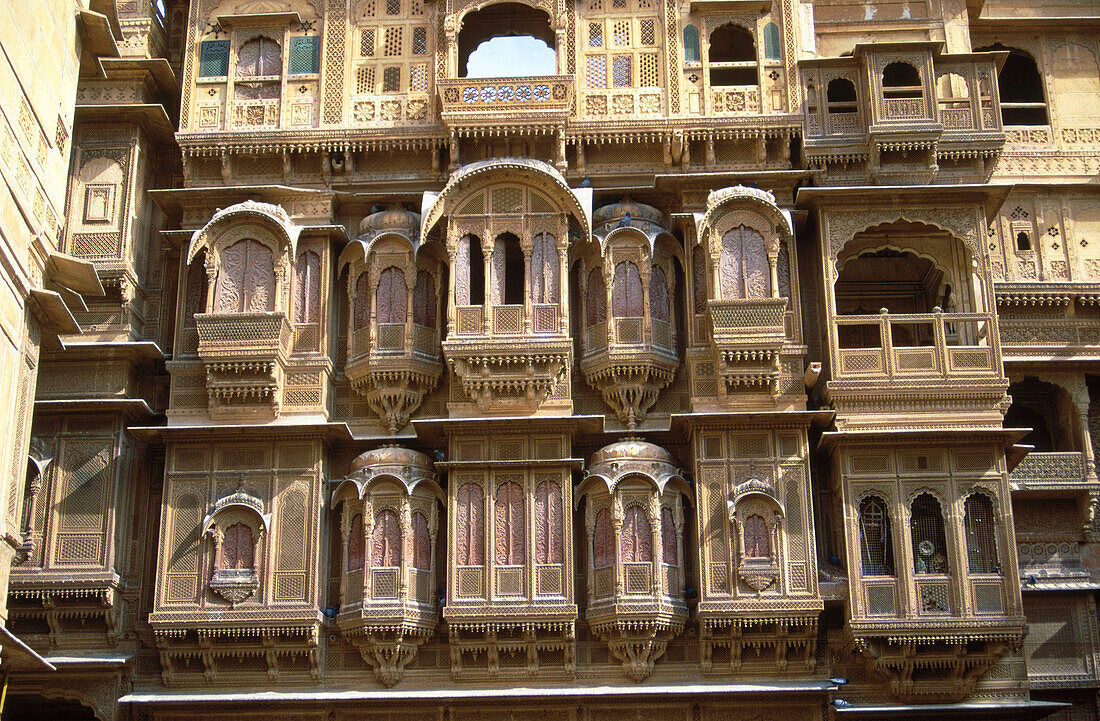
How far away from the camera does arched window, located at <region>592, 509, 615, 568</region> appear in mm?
18406

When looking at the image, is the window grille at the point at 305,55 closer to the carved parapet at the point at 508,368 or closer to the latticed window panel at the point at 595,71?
the latticed window panel at the point at 595,71

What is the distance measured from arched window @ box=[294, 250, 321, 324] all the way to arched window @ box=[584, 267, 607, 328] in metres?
3.87

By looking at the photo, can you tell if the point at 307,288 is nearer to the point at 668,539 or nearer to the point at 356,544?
the point at 356,544

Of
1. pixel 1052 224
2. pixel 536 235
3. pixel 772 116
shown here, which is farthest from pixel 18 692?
pixel 1052 224

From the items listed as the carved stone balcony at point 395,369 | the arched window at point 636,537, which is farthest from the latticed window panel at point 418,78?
the arched window at point 636,537

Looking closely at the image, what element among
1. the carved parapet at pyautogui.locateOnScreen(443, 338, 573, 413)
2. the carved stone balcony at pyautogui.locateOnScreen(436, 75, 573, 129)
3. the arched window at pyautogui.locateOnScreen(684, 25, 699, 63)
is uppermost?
the arched window at pyautogui.locateOnScreen(684, 25, 699, 63)

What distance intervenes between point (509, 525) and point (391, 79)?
7.20m

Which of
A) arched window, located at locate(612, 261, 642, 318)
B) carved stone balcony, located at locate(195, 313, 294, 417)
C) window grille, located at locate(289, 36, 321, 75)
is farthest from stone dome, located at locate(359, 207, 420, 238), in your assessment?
arched window, located at locate(612, 261, 642, 318)

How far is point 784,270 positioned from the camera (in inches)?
779

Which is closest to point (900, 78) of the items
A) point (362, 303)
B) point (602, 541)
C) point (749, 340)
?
point (749, 340)

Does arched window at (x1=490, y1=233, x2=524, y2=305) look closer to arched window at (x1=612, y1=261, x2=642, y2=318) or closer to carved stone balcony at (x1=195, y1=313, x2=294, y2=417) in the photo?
arched window at (x1=612, y1=261, x2=642, y2=318)

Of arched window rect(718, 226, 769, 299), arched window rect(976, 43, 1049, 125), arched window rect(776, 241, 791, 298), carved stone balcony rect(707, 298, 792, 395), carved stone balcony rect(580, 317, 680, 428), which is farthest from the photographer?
arched window rect(976, 43, 1049, 125)

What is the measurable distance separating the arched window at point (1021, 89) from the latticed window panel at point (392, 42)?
923 centimetres

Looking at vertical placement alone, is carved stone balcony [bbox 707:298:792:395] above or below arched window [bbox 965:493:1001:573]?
above
